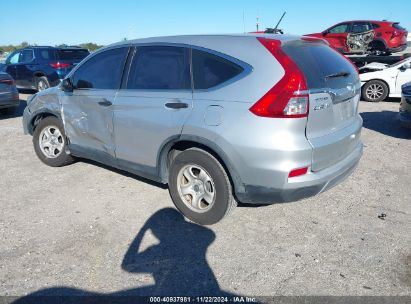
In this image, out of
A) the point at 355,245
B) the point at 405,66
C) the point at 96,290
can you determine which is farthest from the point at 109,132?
the point at 405,66

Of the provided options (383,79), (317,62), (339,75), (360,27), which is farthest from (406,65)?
(317,62)

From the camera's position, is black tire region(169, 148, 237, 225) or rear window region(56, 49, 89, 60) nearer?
black tire region(169, 148, 237, 225)

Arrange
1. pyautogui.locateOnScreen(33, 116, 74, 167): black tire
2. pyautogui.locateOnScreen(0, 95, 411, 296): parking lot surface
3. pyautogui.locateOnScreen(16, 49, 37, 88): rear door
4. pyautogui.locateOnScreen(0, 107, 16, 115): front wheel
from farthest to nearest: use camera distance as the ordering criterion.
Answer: pyautogui.locateOnScreen(16, 49, 37, 88): rear door < pyautogui.locateOnScreen(0, 107, 16, 115): front wheel < pyautogui.locateOnScreen(33, 116, 74, 167): black tire < pyautogui.locateOnScreen(0, 95, 411, 296): parking lot surface

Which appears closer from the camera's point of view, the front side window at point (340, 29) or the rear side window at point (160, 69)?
the rear side window at point (160, 69)

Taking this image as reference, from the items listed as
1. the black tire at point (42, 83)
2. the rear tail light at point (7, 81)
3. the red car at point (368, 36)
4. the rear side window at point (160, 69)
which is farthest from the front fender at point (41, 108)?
the red car at point (368, 36)

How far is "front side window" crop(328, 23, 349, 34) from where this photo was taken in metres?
14.0

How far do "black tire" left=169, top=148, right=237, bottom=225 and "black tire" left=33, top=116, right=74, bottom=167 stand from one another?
81.7 inches

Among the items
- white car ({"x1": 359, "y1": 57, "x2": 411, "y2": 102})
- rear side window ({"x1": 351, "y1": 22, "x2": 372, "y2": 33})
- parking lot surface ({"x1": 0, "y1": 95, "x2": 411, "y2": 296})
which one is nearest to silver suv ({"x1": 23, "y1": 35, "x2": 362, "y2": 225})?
parking lot surface ({"x1": 0, "y1": 95, "x2": 411, "y2": 296})

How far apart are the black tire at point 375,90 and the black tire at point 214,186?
8137mm

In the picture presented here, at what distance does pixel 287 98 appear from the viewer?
275cm

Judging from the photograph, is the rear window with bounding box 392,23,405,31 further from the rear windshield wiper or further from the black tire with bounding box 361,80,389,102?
the rear windshield wiper

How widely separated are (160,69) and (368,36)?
504 inches

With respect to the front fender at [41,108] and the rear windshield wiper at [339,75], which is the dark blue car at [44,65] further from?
the rear windshield wiper at [339,75]

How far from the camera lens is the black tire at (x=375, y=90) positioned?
964 centimetres
